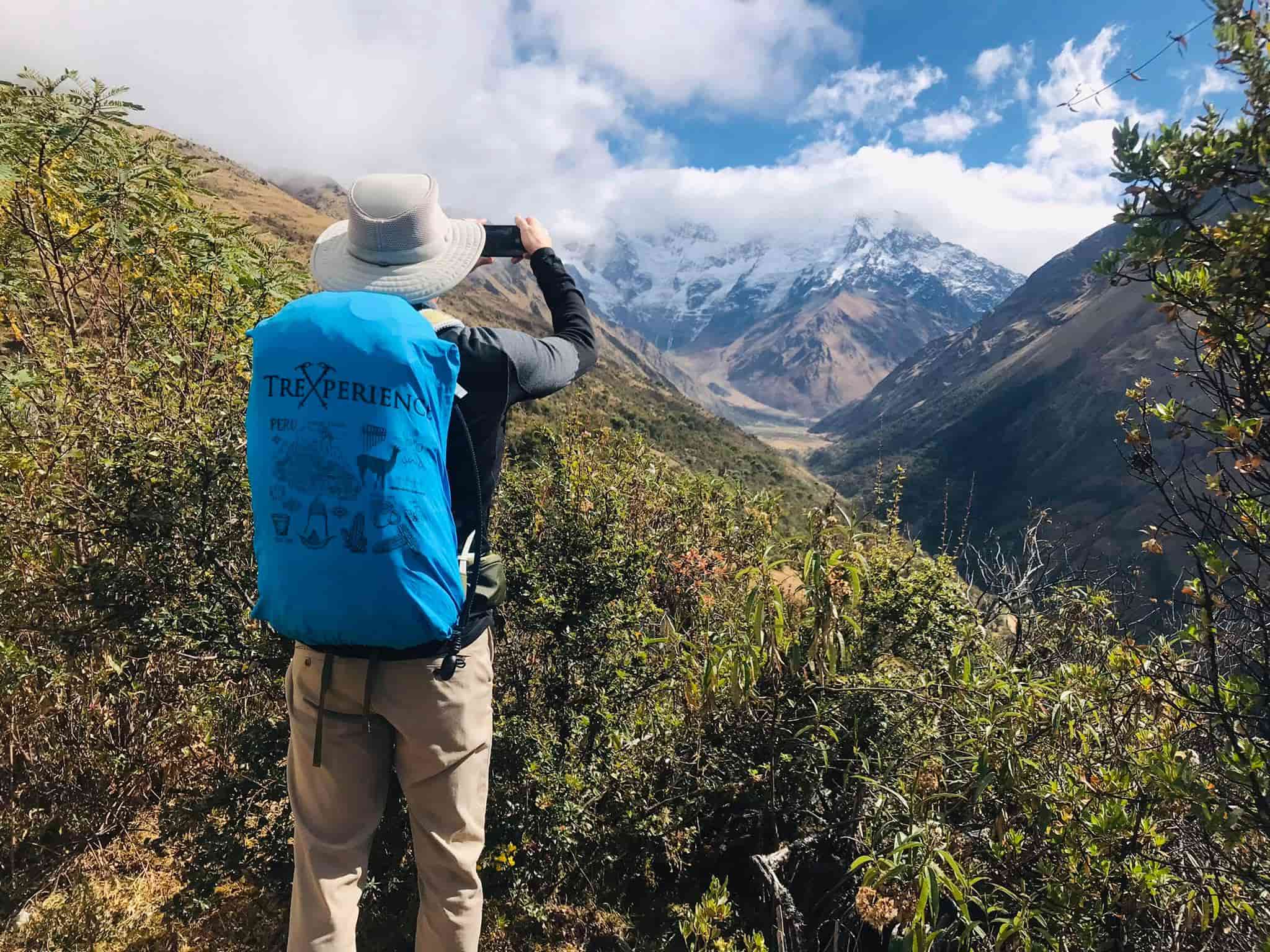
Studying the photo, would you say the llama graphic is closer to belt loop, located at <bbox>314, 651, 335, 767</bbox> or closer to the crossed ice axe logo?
the crossed ice axe logo

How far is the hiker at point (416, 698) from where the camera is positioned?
1.92 meters

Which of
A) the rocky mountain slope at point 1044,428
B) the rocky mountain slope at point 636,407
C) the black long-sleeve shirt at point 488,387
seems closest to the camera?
the black long-sleeve shirt at point 488,387

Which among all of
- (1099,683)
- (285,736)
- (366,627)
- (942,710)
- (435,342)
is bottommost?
(285,736)

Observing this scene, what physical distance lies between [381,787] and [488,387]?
4.23ft

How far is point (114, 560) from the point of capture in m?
2.97

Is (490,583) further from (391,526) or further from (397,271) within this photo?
(397,271)

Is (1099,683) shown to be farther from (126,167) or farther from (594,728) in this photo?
(126,167)

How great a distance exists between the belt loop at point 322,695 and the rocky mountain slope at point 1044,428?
66998 mm

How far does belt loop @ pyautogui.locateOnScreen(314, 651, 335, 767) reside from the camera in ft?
6.30

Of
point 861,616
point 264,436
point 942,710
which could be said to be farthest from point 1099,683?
point 264,436

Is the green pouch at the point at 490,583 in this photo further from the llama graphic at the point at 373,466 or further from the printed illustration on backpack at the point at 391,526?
the llama graphic at the point at 373,466

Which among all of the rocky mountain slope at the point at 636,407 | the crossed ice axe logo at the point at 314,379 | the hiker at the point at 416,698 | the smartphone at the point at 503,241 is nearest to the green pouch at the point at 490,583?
the hiker at the point at 416,698

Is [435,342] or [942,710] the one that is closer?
[435,342]

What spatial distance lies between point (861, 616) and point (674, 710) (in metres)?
1.02
